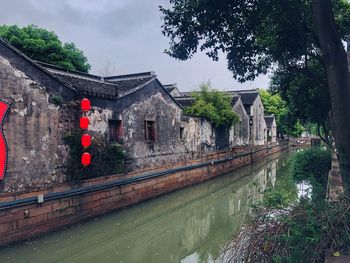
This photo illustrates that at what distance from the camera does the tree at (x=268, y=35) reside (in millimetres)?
3703

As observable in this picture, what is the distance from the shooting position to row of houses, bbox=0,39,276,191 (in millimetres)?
5941

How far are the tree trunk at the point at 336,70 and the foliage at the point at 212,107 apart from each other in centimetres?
1031

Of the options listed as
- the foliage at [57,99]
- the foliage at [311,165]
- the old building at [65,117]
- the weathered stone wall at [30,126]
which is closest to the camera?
the weathered stone wall at [30,126]

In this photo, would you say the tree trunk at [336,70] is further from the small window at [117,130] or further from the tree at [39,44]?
the tree at [39,44]

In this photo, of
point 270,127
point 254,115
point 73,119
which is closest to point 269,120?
point 270,127

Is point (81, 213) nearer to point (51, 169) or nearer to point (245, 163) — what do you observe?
point (51, 169)

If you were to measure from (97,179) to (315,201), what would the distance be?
17.2 feet


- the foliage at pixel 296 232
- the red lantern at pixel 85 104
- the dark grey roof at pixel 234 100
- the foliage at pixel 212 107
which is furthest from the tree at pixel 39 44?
the foliage at pixel 296 232

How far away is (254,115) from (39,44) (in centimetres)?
1436

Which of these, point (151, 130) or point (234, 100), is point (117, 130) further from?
point (234, 100)

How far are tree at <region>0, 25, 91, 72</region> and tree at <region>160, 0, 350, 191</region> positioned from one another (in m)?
9.53

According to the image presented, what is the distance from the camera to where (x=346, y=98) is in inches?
144

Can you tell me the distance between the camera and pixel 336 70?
3.67 metres

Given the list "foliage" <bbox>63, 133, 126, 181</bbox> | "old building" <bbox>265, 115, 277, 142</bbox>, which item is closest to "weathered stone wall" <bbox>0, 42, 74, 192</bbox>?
"foliage" <bbox>63, 133, 126, 181</bbox>
